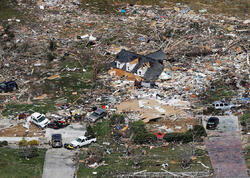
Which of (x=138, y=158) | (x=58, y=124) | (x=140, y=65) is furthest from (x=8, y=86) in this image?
(x=138, y=158)

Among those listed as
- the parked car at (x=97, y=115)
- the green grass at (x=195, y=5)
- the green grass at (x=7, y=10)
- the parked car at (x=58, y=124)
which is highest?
the green grass at (x=195, y=5)

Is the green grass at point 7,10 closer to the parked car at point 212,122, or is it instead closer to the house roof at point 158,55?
the house roof at point 158,55

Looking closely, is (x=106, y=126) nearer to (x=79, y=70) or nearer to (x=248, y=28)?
(x=79, y=70)

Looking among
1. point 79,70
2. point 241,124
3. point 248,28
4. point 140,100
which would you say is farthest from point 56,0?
point 241,124

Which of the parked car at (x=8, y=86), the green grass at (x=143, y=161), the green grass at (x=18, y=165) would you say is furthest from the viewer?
the parked car at (x=8, y=86)

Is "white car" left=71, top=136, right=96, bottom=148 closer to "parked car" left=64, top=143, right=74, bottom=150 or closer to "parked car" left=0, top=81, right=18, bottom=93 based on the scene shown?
"parked car" left=64, top=143, right=74, bottom=150

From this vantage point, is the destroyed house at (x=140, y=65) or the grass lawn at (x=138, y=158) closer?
the grass lawn at (x=138, y=158)

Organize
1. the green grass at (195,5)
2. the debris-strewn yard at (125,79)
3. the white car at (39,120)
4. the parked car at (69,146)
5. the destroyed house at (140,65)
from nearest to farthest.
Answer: the parked car at (69,146)
the debris-strewn yard at (125,79)
the white car at (39,120)
the destroyed house at (140,65)
the green grass at (195,5)

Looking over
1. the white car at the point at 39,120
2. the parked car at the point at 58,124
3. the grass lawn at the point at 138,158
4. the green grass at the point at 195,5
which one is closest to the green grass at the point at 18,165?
the grass lawn at the point at 138,158

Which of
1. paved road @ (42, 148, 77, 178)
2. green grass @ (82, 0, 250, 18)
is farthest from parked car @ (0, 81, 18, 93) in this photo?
green grass @ (82, 0, 250, 18)
